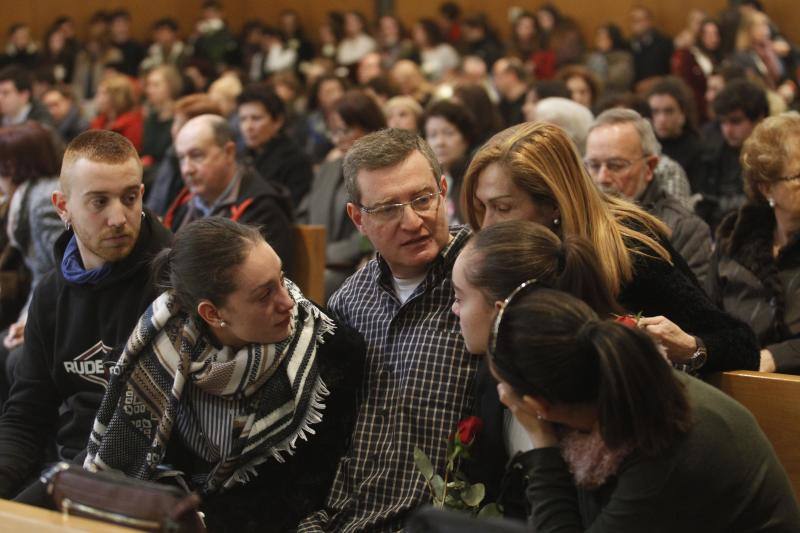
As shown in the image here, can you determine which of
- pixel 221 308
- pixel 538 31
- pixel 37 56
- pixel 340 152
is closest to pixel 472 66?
pixel 538 31

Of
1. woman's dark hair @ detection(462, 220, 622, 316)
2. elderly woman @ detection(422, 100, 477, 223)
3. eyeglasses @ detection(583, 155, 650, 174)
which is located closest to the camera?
woman's dark hair @ detection(462, 220, 622, 316)

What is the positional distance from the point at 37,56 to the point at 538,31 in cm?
555

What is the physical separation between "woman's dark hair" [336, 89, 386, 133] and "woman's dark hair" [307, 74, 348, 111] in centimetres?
279

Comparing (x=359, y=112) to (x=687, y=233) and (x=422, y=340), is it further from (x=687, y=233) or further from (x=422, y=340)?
(x=422, y=340)

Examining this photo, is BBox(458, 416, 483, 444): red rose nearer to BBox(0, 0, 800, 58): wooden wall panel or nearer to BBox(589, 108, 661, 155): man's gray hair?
BBox(589, 108, 661, 155): man's gray hair

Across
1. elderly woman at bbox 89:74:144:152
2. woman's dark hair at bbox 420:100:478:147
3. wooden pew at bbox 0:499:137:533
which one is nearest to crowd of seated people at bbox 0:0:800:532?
wooden pew at bbox 0:499:137:533

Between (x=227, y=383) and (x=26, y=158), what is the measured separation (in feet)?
7.59

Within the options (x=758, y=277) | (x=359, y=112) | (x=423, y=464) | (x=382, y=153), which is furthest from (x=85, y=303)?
(x=359, y=112)

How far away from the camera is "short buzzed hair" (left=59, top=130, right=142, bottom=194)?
2676 mm

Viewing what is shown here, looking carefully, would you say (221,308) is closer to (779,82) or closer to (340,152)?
(340,152)

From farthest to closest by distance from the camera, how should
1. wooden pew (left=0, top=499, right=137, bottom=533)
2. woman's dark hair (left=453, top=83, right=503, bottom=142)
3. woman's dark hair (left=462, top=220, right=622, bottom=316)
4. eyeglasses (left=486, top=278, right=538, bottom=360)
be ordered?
woman's dark hair (left=453, top=83, right=503, bottom=142), woman's dark hair (left=462, top=220, right=622, bottom=316), eyeglasses (left=486, top=278, right=538, bottom=360), wooden pew (left=0, top=499, right=137, bottom=533)

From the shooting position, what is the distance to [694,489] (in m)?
1.71

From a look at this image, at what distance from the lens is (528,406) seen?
5.97 ft

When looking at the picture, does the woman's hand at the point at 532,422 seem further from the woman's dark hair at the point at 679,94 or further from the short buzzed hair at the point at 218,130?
the woman's dark hair at the point at 679,94
